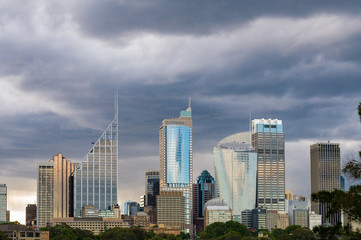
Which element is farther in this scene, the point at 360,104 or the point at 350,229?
the point at 350,229

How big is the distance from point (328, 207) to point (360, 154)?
7.94 m

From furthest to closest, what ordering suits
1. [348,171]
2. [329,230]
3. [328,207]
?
[329,230], [328,207], [348,171]

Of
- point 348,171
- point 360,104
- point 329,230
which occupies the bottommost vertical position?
point 329,230

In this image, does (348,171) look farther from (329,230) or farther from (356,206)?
(329,230)

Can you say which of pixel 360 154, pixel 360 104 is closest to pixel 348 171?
pixel 360 154

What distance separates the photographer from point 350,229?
6612 centimetres

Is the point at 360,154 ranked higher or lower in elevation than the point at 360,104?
lower

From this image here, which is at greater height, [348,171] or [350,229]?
[348,171]

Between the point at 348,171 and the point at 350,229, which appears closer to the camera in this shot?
the point at 348,171

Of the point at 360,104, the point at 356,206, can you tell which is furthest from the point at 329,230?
the point at 360,104

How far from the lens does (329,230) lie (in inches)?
2707

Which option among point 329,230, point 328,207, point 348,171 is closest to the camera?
point 348,171

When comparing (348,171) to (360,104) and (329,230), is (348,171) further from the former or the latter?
(329,230)

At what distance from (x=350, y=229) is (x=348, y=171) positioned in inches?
426
